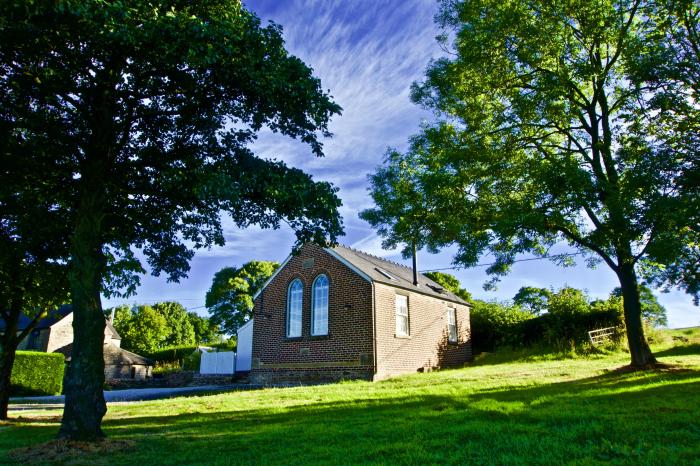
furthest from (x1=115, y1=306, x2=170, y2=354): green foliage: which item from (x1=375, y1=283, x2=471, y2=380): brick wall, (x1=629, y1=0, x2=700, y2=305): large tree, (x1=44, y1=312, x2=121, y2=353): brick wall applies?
(x1=629, y1=0, x2=700, y2=305): large tree

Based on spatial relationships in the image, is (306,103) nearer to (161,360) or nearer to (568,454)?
(568,454)

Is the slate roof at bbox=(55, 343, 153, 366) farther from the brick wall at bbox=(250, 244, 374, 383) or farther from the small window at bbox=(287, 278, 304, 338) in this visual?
the small window at bbox=(287, 278, 304, 338)

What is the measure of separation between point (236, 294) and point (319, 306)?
2575 cm

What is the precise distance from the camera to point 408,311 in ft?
75.5

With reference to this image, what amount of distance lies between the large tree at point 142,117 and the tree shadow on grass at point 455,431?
2.11 m

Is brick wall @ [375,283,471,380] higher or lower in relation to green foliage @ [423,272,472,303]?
lower

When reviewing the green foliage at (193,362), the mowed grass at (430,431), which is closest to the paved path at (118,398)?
the mowed grass at (430,431)

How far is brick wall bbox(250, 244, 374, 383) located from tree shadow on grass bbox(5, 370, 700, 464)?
9.98 meters

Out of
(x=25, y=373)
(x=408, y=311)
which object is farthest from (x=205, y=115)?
(x=25, y=373)

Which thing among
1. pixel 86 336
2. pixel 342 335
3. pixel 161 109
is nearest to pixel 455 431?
pixel 86 336

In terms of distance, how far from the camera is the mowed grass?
5.23 m

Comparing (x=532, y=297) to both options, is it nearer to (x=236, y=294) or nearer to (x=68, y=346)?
(x=236, y=294)

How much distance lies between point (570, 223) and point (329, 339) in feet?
38.7

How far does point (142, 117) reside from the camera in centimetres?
951
